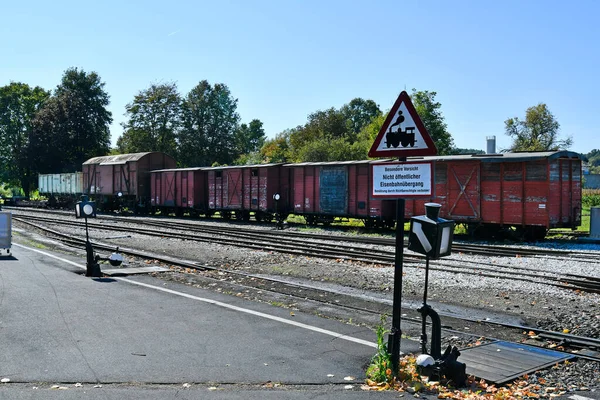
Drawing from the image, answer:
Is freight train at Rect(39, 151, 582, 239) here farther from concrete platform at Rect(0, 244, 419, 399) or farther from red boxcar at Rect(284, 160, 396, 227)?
concrete platform at Rect(0, 244, 419, 399)

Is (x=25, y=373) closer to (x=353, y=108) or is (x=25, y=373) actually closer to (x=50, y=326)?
(x=50, y=326)

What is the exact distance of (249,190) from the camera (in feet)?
107

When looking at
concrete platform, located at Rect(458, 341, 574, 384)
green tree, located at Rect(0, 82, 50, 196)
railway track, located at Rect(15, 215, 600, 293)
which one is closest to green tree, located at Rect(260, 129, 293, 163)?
green tree, located at Rect(0, 82, 50, 196)

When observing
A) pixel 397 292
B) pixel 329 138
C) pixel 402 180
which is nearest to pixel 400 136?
pixel 402 180

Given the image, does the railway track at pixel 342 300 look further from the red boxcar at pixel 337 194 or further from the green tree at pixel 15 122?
the green tree at pixel 15 122

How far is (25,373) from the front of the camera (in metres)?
5.61

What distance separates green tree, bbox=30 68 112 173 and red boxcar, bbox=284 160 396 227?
172 ft

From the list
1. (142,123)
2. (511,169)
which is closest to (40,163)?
(142,123)

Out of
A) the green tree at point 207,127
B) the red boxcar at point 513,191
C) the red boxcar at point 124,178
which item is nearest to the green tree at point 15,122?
the green tree at point 207,127

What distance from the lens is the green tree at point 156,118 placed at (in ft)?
250

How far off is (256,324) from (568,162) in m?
17.2

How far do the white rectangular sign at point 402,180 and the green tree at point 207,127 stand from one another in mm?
70467

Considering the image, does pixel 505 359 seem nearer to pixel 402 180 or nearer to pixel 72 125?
pixel 402 180

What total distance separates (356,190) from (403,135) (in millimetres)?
20485
